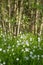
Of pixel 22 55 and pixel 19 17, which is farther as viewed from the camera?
pixel 19 17

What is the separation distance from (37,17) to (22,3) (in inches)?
33.5

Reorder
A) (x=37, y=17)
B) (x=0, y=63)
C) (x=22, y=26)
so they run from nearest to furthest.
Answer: (x=0, y=63) < (x=37, y=17) < (x=22, y=26)

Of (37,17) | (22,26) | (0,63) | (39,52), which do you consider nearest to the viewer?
(0,63)

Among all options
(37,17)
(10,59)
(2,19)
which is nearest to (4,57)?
(10,59)

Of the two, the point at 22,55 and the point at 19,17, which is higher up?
the point at 22,55

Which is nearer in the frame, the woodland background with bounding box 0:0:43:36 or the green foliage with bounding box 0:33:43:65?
the green foliage with bounding box 0:33:43:65

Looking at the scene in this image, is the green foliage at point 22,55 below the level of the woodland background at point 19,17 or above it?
above

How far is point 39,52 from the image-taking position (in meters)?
5.10

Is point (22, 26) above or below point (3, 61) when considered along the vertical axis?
below

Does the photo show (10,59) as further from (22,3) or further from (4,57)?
(22,3)

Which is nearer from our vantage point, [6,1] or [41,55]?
[41,55]

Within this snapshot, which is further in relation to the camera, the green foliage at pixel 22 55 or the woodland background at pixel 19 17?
the woodland background at pixel 19 17

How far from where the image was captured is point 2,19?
33.5 feet

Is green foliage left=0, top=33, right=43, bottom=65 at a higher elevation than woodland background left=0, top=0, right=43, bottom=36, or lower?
higher
